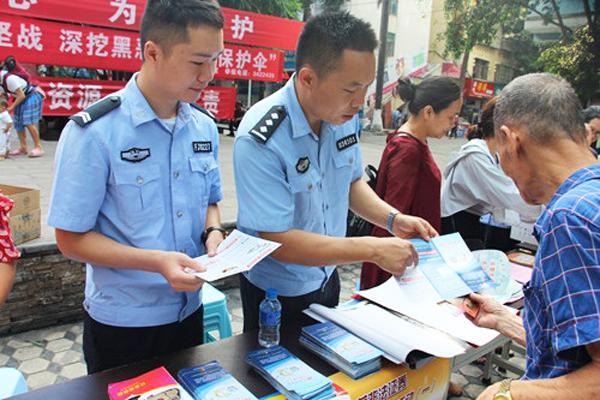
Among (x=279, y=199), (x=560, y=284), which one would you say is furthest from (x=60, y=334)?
(x=560, y=284)

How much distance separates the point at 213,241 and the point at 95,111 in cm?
49

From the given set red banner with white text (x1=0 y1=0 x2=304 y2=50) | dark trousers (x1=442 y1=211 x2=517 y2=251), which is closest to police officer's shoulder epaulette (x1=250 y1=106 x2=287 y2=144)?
dark trousers (x1=442 y1=211 x2=517 y2=251)

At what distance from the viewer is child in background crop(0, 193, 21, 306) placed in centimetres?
120

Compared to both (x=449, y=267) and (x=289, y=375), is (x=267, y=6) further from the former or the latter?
(x=289, y=375)

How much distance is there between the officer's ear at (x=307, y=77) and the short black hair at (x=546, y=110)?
1.84 ft

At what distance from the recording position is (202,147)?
1.44m

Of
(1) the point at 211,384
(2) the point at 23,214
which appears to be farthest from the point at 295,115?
(2) the point at 23,214

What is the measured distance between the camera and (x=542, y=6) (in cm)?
1178

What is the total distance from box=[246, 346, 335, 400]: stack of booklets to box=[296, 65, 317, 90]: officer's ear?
782 millimetres

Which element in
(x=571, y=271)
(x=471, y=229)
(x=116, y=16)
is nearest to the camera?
(x=571, y=271)

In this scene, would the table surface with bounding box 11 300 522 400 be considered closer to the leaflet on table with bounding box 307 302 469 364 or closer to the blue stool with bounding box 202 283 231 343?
the leaflet on table with bounding box 307 302 469 364

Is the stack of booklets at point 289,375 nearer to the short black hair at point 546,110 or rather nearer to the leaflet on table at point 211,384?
the leaflet on table at point 211,384

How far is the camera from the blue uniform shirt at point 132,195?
3.90 feet

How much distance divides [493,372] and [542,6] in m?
12.0
